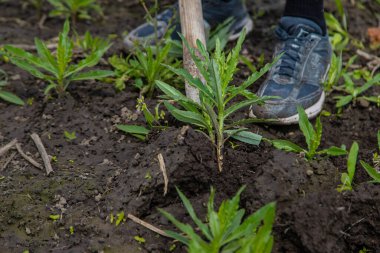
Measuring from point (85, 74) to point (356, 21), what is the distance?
205cm

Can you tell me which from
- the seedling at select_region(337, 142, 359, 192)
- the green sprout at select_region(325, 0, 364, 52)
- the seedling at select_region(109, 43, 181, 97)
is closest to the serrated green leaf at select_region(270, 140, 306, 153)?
the seedling at select_region(337, 142, 359, 192)

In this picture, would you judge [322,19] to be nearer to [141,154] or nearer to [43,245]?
[141,154]

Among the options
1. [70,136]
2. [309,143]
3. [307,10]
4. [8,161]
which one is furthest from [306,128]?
[8,161]

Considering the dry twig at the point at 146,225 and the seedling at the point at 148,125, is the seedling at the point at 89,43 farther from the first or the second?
the dry twig at the point at 146,225

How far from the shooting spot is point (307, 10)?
323 centimetres

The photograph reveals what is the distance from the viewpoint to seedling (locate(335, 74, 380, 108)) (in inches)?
126

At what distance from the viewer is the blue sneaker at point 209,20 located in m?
3.55

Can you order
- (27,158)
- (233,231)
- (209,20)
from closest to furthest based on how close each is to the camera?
1. (233,231)
2. (27,158)
3. (209,20)

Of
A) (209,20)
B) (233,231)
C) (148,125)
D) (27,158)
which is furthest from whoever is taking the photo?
(209,20)

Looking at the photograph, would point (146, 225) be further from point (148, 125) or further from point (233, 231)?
point (148, 125)

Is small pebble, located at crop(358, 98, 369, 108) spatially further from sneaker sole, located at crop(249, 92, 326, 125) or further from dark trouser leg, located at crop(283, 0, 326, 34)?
dark trouser leg, located at crop(283, 0, 326, 34)

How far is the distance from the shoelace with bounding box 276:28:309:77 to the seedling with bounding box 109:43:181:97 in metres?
0.55

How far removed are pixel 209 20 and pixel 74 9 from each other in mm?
927

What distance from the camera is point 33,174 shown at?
2.65 m
